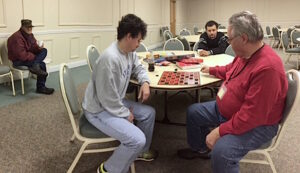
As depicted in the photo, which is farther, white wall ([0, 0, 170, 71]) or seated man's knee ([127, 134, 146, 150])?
white wall ([0, 0, 170, 71])

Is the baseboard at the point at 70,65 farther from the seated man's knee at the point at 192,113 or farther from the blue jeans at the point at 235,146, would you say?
the blue jeans at the point at 235,146

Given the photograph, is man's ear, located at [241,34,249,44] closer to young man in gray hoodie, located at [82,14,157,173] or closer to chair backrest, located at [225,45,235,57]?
young man in gray hoodie, located at [82,14,157,173]

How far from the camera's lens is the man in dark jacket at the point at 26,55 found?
4.09m

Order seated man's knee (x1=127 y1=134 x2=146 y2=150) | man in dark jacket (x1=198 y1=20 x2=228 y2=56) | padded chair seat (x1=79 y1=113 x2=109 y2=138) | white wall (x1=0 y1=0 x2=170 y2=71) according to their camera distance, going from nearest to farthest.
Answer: seated man's knee (x1=127 y1=134 x2=146 y2=150), padded chair seat (x1=79 y1=113 x2=109 y2=138), man in dark jacket (x1=198 y1=20 x2=228 y2=56), white wall (x1=0 y1=0 x2=170 y2=71)

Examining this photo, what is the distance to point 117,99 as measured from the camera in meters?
1.71

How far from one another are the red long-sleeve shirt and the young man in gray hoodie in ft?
1.74

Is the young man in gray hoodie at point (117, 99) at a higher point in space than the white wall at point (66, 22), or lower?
lower

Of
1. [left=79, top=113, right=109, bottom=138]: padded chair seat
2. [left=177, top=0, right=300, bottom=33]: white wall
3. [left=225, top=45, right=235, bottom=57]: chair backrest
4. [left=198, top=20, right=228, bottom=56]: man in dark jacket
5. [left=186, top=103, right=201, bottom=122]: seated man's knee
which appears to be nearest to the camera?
[left=79, top=113, right=109, bottom=138]: padded chair seat

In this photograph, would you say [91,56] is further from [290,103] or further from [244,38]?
[290,103]

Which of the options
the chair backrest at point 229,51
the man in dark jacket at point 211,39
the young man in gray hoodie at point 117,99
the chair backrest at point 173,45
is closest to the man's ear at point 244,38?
the young man in gray hoodie at point 117,99

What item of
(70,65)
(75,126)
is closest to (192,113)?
(75,126)

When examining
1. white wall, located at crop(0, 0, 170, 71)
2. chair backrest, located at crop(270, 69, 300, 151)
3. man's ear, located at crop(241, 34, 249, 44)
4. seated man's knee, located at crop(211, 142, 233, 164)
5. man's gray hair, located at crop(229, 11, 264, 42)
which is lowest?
seated man's knee, located at crop(211, 142, 233, 164)

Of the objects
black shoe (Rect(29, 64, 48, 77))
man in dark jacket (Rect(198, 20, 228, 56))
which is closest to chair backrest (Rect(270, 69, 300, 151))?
man in dark jacket (Rect(198, 20, 228, 56))

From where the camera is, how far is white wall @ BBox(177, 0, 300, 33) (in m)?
12.5
